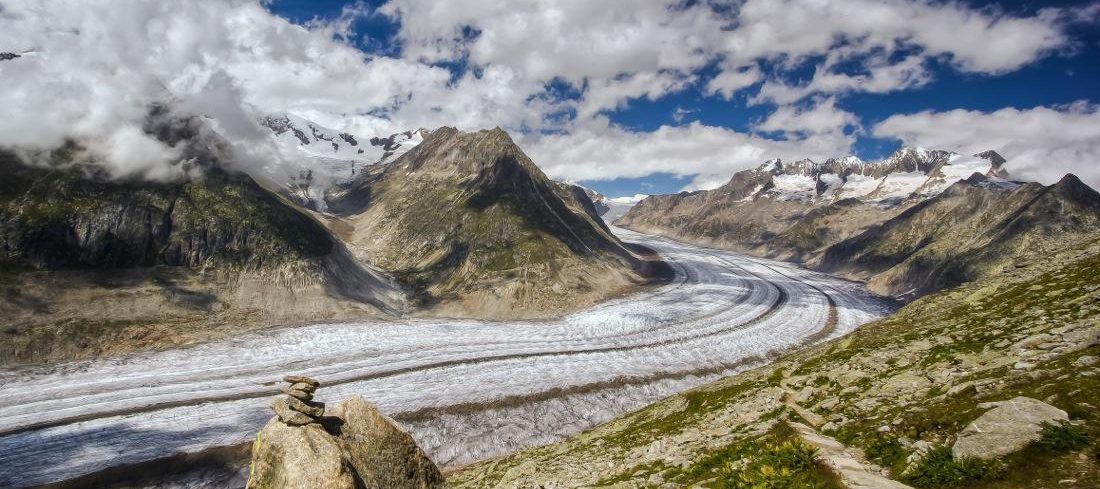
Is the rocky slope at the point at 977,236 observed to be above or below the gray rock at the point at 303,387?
above

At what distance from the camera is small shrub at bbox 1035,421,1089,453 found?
29.4ft

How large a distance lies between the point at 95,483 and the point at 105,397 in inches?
632

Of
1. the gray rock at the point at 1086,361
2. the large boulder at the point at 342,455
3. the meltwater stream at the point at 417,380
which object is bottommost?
the meltwater stream at the point at 417,380

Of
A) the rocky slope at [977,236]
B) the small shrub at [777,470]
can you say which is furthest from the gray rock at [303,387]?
the rocky slope at [977,236]

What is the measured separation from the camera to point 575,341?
70.9 meters

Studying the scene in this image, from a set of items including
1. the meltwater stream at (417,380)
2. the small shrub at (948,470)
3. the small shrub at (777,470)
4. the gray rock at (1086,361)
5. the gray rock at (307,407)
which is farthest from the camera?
the meltwater stream at (417,380)

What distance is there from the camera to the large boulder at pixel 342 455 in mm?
14758

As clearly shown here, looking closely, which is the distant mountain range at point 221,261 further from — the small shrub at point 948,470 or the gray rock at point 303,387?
the small shrub at point 948,470

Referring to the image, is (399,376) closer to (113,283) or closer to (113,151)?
(113,283)

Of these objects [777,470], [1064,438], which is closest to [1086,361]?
[1064,438]

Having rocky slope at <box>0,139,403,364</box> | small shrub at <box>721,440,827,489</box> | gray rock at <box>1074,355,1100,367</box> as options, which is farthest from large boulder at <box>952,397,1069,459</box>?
rocky slope at <box>0,139,403,364</box>

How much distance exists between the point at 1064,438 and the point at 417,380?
51809 mm

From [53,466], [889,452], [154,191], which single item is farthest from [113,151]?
[889,452]

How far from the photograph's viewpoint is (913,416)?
13914 mm
